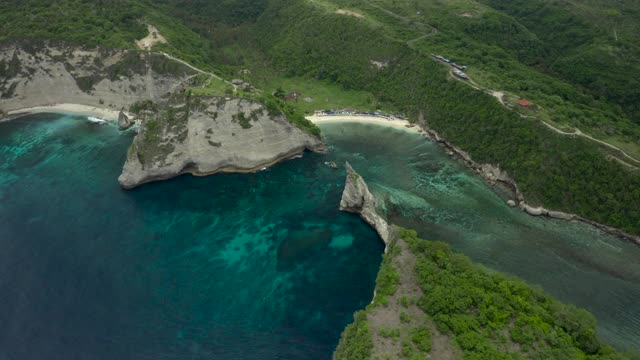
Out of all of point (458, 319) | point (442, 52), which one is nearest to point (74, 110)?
point (442, 52)

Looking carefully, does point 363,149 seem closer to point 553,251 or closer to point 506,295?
point 553,251

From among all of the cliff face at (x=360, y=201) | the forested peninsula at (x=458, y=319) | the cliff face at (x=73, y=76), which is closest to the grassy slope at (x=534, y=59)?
the cliff face at (x=360, y=201)

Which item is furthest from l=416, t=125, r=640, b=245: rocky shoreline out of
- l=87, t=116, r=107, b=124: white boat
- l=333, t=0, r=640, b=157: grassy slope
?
l=87, t=116, r=107, b=124: white boat

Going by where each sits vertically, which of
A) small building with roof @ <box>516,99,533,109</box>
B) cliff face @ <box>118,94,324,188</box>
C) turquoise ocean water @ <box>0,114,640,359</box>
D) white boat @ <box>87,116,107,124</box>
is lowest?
turquoise ocean water @ <box>0,114,640,359</box>

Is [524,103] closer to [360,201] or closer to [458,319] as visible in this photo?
[360,201]

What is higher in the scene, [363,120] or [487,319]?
[487,319]

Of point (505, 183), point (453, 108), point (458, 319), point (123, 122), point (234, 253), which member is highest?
point (458, 319)

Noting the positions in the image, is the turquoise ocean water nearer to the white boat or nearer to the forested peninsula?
the forested peninsula

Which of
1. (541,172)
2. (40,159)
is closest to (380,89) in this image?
(541,172)
